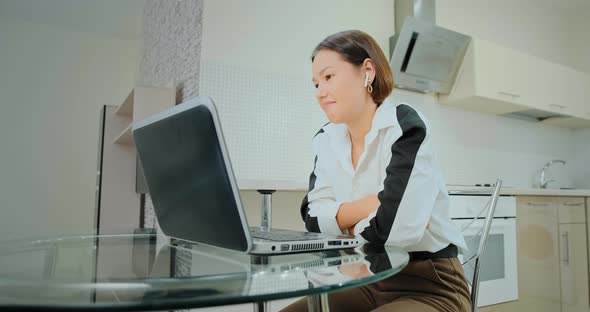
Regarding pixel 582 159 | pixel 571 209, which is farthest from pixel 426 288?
pixel 582 159

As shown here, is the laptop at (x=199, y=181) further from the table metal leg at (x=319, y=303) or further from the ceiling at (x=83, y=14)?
the ceiling at (x=83, y=14)

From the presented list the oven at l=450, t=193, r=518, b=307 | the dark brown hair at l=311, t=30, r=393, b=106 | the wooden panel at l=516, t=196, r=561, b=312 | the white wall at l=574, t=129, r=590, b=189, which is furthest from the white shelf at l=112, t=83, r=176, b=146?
the white wall at l=574, t=129, r=590, b=189

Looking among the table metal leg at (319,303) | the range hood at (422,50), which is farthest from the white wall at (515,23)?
the table metal leg at (319,303)

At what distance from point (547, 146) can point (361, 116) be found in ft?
12.4

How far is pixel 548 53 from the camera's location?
163 inches

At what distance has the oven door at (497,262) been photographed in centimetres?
233

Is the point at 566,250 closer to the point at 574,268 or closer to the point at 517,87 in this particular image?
the point at 574,268

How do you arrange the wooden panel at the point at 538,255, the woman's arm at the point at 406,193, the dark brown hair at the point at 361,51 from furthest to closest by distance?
the wooden panel at the point at 538,255
the dark brown hair at the point at 361,51
the woman's arm at the point at 406,193

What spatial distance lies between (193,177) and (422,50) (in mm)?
2660

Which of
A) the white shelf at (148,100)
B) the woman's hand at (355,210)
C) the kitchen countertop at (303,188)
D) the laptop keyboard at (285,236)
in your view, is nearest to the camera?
the laptop keyboard at (285,236)

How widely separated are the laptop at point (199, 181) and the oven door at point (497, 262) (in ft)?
6.14

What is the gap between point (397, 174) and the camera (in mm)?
930

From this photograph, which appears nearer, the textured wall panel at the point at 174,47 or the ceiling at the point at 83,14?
the textured wall panel at the point at 174,47

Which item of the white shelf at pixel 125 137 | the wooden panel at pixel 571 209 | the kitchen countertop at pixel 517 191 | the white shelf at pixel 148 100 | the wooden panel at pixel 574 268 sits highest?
the white shelf at pixel 148 100
